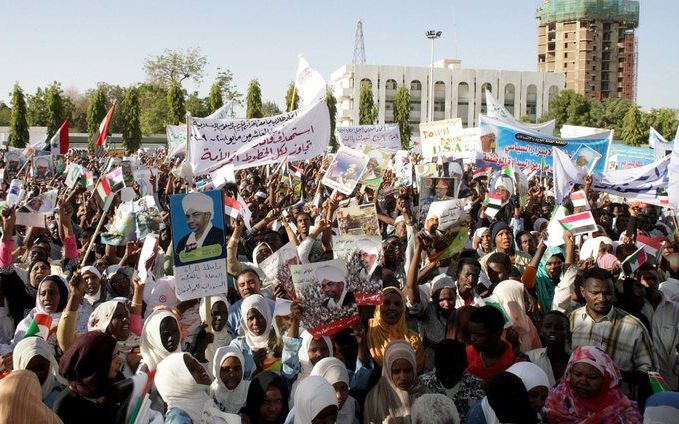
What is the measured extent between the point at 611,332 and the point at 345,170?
5.45 meters

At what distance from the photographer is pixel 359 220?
7.29 m

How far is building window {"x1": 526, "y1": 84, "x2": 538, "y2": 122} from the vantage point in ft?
309

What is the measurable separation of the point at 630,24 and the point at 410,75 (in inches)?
2107

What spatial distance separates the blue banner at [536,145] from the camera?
43.5ft

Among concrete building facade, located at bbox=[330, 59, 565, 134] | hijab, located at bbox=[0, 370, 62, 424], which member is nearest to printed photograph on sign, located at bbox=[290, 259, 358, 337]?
hijab, located at bbox=[0, 370, 62, 424]

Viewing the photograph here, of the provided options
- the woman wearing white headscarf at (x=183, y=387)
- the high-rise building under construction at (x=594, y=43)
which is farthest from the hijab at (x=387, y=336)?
the high-rise building under construction at (x=594, y=43)

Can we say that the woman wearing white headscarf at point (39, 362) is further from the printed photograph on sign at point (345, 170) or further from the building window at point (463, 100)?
the building window at point (463, 100)

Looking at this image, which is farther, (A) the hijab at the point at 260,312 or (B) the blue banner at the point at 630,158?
(B) the blue banner at the point at 630,158

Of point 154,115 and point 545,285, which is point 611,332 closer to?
point 545,285

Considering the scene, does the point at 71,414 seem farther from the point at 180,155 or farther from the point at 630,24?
the point at 630,24

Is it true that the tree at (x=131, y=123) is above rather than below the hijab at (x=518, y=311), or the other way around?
above

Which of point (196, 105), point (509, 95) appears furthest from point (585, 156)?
point (509, 95)

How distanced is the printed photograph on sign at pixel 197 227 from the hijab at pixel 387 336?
3.85 feet

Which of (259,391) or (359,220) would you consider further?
(359,220)
